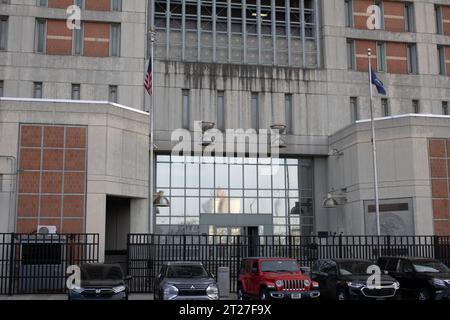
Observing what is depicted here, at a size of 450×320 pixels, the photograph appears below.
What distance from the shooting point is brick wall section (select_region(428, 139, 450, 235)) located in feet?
100

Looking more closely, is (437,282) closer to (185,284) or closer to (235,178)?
(185,284)

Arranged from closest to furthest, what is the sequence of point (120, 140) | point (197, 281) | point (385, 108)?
point (197, 281), point (120, 140), point (385, 108)

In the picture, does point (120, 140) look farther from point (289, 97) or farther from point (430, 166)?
point (430, 166)

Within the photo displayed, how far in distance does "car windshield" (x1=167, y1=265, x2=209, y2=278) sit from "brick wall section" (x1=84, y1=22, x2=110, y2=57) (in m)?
21.7

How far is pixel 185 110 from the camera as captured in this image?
36719 millimetres

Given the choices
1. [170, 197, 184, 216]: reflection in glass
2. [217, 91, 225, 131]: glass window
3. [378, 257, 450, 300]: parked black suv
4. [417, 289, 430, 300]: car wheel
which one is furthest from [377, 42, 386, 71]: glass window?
[417, 289, 430, 300]: car wheel

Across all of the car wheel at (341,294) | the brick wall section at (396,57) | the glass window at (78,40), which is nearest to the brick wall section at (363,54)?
the brick wall section at (396,57)

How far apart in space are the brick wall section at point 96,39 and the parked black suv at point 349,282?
74.5 ft

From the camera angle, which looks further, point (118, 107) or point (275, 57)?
point (275, 57)

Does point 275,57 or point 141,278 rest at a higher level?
point 275,57

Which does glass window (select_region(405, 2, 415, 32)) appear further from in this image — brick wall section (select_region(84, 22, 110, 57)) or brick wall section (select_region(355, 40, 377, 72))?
brick wall section (select_region(84, 22, 110, 57))
